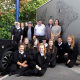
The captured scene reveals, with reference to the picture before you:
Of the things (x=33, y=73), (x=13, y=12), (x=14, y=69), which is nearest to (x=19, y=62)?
(x=14, y=69)

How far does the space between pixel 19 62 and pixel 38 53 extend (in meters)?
0.70

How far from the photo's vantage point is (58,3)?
22.7 feet

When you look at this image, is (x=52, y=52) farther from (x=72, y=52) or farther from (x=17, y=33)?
(x=17, y=33)

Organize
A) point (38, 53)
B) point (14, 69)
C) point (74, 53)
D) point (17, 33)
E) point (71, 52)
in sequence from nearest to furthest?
1. point (14, 69)
2. point (38, 53)
3. point (74, 53)
4. point (71, 52)
5. point (17, 33)

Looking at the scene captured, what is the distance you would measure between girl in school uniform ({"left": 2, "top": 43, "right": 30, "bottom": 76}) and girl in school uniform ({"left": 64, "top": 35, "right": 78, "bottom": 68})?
5.56 ft

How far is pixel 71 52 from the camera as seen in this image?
5.45 meters

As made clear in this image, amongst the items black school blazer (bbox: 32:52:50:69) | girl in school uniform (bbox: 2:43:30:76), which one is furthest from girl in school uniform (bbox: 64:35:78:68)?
girl in school uniform (bbox: 2:43:30:76)

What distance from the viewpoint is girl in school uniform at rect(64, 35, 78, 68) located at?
518 centimetres

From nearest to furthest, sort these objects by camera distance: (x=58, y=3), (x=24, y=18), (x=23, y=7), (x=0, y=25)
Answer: (x=58, y=3) → (x=0, y=25) → (x=23, y=7) → (x=24, y=18)

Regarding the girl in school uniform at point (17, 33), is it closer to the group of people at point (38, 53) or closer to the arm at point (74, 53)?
the group of people at point (38, 53)

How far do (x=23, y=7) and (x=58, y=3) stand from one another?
421 inches

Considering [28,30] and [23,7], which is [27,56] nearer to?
[28,30]

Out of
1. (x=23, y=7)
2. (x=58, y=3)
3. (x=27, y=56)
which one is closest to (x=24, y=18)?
(x=23, y=7)

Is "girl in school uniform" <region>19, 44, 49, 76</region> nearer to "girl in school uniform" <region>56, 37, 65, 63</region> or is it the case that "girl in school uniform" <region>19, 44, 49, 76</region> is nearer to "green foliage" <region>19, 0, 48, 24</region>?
"girl in school uniform" <region>56, 37, 65, 63</region>
